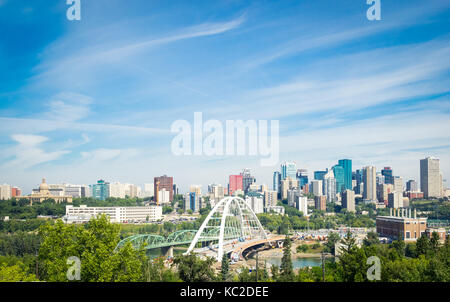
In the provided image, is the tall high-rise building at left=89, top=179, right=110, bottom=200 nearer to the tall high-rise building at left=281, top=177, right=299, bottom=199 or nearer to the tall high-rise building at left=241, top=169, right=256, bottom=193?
the tall high-rise building at left=241, top=169, right=256, bottom=193

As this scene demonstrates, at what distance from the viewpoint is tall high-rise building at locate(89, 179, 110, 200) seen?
187 ft

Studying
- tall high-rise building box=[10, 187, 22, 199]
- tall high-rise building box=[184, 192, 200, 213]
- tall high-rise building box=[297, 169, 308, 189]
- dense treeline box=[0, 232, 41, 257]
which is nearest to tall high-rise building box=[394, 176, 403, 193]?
tall high-rise building box=[297, 169, 308, 189]

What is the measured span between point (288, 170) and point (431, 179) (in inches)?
956

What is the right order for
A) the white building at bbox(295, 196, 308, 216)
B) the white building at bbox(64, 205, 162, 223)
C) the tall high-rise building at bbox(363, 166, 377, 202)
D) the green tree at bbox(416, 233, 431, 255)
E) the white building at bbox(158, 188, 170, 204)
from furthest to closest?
the tall high-rise building at bbox(363, 166, 377, 202), the white building at bbox(158, 188, 170, 204), the white building at bbox(295, 196, 308, 216), the white building at bbox(64, 205, 162, 223), the green tree at bbox(416, 233, 431, 255)

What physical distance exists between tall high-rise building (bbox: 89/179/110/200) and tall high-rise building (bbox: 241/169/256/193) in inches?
829

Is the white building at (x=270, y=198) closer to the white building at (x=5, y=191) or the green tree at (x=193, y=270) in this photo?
the white building at (x=5, y=191)

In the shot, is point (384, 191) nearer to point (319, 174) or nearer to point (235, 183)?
point (319, 174)

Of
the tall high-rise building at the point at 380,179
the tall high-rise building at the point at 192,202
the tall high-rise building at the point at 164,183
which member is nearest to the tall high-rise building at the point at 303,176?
the tall high-rise building at the point at 380,179

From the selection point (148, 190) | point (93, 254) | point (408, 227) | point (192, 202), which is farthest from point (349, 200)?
point (93, 254)

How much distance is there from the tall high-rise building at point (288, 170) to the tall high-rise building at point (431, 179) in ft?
73.4

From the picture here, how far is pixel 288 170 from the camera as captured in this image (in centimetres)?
6444

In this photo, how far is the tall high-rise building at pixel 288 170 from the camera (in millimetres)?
63906
